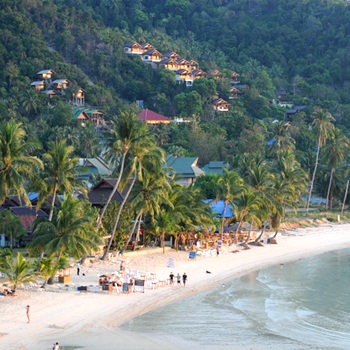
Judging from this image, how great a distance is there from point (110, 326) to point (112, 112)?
2887 inches

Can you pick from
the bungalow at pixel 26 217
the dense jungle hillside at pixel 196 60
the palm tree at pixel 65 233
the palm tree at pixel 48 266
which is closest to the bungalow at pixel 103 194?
the bungalow at pixel 26 217

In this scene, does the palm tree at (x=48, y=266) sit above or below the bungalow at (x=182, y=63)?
below

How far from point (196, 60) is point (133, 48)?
1360cm

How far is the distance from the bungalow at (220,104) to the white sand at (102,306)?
204ft

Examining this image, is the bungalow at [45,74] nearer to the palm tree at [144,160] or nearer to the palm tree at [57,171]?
the palm tree at [144,160]

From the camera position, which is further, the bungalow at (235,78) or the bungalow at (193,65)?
the bungalow at (235,78)

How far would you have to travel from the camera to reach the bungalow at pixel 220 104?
113 metres

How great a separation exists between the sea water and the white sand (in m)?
0.82

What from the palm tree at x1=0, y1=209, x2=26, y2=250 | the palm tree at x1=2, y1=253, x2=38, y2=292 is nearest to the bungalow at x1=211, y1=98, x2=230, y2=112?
the palm tree at x1=0, y1=209, x2=26, y2=250

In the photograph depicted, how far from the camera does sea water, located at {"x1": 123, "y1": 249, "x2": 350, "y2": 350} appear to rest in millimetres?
31219

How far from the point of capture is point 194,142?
9419 centimetres

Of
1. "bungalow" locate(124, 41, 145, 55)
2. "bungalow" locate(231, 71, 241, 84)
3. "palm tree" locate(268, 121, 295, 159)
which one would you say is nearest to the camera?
"palm tree" locate(268, 121, 295, 159)

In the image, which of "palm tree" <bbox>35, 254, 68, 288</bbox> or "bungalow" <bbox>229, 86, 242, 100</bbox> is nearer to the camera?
"palm tree" <bbox>35, 254, 68, 288</bbox>

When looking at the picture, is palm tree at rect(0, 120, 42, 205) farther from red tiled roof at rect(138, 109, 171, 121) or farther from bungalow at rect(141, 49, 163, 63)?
bungalow at rect(141, 49, 163, 63)
